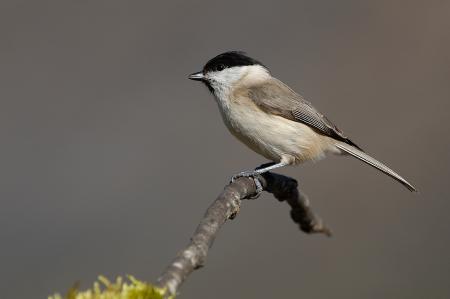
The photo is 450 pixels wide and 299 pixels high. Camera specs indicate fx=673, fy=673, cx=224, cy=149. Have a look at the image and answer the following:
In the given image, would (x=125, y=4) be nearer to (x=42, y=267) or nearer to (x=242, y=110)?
(x=42, y=267)

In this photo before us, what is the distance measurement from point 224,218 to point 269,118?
197 centimetres

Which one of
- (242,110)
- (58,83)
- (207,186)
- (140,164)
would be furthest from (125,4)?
(242,110)

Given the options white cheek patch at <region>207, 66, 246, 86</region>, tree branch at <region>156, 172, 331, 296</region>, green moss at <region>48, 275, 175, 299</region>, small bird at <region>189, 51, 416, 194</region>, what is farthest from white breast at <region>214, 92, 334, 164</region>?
green moss at <region>48, 275, 175, 299</region>

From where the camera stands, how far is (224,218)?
195cm

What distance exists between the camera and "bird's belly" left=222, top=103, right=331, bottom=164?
3.77m

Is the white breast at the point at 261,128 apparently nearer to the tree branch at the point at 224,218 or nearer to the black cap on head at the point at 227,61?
the black cap on head at the point at 227,61

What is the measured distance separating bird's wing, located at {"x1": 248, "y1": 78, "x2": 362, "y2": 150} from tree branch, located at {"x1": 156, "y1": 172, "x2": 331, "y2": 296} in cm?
66

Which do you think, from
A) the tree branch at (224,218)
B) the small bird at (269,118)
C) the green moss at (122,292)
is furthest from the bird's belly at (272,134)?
the green moss at (122,292)

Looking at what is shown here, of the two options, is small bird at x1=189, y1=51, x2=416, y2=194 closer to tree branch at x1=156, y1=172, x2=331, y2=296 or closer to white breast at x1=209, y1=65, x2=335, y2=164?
white breast at x1=209, y1=65, x2=335, y2=164

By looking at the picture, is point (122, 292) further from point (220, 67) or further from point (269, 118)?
point (220, 67)

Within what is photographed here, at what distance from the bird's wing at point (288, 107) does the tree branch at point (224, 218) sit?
0.66m

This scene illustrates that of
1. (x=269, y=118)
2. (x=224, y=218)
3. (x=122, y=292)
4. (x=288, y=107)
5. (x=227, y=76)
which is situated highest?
(x=227, y=76)

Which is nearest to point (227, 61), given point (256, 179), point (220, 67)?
point (220, 67)

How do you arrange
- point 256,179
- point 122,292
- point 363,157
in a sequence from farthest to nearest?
point 363,157
point 256,179
point 122,292
